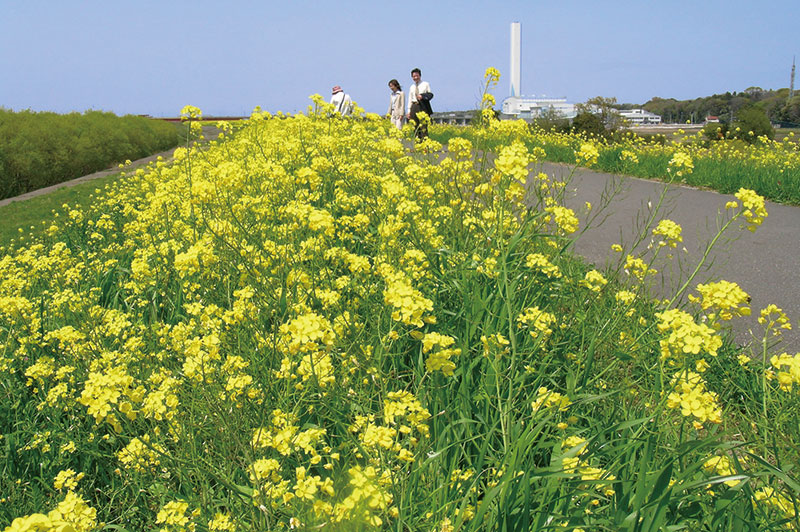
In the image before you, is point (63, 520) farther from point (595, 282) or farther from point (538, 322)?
point (595, 282)

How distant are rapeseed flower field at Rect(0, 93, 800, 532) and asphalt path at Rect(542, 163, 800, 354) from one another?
19.1 inches

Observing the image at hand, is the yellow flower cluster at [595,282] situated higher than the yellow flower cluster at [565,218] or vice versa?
the yellow flower cluster at [565,218]

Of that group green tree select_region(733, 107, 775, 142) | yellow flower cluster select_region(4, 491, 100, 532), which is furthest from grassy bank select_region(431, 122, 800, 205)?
green tree select_region(733, 107, 775, 142)

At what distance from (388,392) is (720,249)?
4039mm

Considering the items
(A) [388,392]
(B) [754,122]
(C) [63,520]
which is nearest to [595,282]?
(A) [388,392]

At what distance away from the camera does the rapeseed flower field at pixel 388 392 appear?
1.49 metres

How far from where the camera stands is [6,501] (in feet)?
6.91

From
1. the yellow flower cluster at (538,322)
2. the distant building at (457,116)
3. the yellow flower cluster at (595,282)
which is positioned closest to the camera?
the yellow flower cluster at (538,322)

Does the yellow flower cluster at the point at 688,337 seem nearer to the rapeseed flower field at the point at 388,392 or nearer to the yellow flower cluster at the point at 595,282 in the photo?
the rapeseed flower field at the point at 388,392

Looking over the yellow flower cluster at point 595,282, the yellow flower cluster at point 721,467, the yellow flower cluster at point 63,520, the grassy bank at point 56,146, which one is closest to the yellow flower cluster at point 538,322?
the yellow flower cluster at point 595,282

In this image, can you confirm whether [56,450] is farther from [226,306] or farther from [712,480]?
[712,480]

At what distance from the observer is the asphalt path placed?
3497mm

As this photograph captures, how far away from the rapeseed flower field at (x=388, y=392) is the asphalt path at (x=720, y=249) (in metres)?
0.48

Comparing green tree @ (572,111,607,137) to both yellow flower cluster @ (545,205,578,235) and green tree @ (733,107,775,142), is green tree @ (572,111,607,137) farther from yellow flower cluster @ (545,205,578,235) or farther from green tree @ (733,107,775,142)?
yellow flower cluster @ (545,205,578,235)
